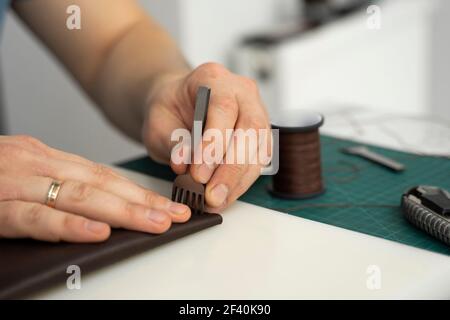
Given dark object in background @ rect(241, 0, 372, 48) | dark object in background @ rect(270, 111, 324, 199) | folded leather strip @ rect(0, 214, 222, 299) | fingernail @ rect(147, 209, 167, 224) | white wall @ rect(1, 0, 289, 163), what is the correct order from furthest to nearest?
dark object in background @ rect(241, 0, 372, 48)
white wall @ rect(1, 0, 289, 163)
dark object in background @ rect(270, 111, 324, 199)
fingernail @ rect(147, 209, 167, 224)
folded leather strip @ rect(0, 214, 222, 299)

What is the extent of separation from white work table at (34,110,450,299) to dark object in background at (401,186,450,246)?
52mm

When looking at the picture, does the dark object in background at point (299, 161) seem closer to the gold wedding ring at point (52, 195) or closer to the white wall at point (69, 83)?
the gold wedding ring at point (52, 195)

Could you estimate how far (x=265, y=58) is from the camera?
2.30m

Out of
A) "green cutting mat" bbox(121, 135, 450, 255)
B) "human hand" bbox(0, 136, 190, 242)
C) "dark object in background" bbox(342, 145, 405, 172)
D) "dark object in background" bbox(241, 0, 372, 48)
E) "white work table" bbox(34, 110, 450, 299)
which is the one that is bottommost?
"white work table" bbox(34, 110, 450, 299)

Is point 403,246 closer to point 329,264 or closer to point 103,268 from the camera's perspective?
point 329,264

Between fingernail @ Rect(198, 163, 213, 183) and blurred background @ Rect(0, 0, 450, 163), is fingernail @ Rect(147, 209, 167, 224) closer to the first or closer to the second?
fingernail @ Rect(198, 163, 213, 183)

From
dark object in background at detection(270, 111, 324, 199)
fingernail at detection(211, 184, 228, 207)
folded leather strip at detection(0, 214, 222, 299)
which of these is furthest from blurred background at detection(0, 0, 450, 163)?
folded leather strip at detection(0, 214, 222, 299)

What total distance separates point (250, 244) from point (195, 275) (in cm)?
10

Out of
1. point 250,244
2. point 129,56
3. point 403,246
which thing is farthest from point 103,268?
point 129,56

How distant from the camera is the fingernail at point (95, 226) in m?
0.78

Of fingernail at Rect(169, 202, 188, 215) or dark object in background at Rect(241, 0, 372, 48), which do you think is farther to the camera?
dark object in background at Rect(241, 0, 372, 48)

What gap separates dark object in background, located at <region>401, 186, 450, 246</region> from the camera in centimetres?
84

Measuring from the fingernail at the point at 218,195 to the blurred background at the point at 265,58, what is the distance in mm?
1135

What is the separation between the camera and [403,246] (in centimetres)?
82
